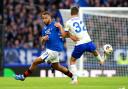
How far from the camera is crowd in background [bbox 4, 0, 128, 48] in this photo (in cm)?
2773

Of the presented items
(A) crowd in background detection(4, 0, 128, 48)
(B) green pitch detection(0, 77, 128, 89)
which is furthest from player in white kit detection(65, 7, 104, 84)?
(A) crowd in background detection(4, 0, 128, 48)

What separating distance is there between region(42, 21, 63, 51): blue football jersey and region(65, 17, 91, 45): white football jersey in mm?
537

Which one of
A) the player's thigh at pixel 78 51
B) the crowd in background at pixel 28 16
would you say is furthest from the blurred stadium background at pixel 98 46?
the player's thigh at pixel 78 51

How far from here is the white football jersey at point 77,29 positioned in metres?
17.8

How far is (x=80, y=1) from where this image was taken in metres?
27.6

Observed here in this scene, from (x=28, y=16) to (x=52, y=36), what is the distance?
12295 mm

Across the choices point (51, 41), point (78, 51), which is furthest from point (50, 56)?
→ point (78, 51)

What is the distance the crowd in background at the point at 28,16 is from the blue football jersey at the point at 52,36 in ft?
30.5

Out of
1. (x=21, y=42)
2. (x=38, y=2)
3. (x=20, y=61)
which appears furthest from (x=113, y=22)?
(x=38, y=2)

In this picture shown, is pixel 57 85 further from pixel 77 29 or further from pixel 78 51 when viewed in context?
pixel 77 29

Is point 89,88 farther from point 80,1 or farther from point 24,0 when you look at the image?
point 24,0

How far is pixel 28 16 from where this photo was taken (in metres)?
29.5

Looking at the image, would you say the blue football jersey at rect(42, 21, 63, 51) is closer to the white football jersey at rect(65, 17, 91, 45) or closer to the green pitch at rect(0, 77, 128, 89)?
the white football jersey at rect(65, 17, 91, 45)

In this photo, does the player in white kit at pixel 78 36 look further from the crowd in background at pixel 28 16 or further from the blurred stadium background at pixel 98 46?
the crowd in background at pixel 28 16
